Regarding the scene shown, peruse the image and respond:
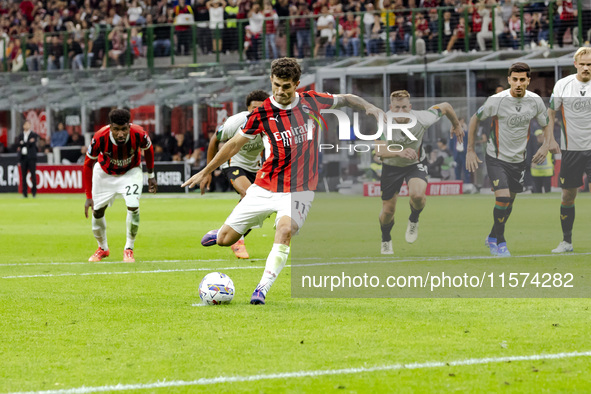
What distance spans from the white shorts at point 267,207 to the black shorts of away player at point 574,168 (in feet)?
14.8

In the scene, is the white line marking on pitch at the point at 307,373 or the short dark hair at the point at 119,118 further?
the short dark hair at the point at 119,118

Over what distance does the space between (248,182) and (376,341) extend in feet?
22.4

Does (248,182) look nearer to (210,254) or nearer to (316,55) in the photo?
(210,254)

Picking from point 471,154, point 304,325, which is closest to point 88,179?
point 471,154

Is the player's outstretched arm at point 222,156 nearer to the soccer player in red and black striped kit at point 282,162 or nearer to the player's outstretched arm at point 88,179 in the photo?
the soccer player in red and black striped kit at point 282,162

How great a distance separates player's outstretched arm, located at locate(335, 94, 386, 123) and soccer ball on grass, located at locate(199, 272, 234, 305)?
5.87ft

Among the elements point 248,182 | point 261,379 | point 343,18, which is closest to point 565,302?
point 261,379

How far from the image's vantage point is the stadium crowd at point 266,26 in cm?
3031

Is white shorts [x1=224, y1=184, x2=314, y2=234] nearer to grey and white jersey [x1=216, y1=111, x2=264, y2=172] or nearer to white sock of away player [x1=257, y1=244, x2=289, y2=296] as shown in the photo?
white sock of away player [x1=257, y1=244, x2=289, y2=296]

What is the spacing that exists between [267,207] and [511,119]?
4436mm

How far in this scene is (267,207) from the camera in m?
8.55

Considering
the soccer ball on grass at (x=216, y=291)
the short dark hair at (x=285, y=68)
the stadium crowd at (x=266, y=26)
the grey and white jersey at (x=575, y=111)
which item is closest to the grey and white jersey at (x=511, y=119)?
the grey and white jersey at (x=575, y=111)

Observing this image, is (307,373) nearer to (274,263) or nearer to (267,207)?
(274,263)

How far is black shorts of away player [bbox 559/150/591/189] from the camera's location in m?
12.1
